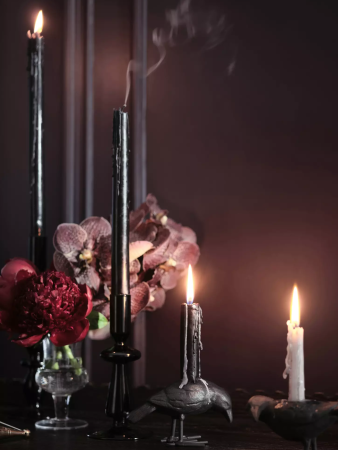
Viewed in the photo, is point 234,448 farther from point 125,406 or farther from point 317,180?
point 317,180

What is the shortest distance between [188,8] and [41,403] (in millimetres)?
786

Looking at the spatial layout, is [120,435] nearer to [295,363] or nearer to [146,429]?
[146,429]

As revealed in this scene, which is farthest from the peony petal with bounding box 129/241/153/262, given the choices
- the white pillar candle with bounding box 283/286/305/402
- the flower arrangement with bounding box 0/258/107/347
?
the white pillar candle with bounding box 283/286/305/402

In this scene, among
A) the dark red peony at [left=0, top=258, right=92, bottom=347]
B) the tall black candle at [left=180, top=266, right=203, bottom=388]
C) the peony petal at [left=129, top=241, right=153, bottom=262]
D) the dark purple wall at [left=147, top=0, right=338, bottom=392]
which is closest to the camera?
the tall black candle at [left=180, top=266, right=203, bottom=388]

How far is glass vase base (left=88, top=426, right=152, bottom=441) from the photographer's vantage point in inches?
29.0

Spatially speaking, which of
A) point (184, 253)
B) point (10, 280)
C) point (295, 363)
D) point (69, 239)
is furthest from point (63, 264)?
point (295, 363)

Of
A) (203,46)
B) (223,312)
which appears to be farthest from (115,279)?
(203,46)

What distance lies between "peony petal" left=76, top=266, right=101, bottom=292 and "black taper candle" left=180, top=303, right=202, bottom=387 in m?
0.30

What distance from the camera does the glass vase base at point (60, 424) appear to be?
825 millimetres

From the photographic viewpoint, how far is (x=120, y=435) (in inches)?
29.3

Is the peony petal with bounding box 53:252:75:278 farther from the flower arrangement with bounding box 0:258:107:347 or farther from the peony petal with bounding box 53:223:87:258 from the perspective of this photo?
the flower arrangement with bounding box 0:258:107:347

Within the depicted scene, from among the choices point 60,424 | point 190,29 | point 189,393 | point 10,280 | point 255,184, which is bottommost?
point 60,424

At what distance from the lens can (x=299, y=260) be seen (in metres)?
1.08

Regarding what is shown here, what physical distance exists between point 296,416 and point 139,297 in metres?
0.45
